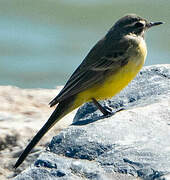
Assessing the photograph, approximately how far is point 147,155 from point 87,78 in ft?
7.92

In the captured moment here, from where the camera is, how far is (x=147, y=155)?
20.9 feet

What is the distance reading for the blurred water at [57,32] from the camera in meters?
13.4

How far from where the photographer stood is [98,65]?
28.9 ft

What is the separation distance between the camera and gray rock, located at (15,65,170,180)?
20.6 ft

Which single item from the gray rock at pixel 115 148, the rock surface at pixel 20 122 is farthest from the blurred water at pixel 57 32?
the gray rock at pixel 115 148

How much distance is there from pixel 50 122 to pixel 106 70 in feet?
3.61

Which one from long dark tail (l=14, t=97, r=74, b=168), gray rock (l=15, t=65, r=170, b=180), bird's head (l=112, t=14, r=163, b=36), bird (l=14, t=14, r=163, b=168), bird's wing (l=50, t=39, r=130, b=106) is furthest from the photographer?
bird's head (l=112, t=14, r=163, b=36)

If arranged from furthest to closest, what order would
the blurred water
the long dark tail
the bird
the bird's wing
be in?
the blurred water → the bird's wing → the bird → the long dark tail

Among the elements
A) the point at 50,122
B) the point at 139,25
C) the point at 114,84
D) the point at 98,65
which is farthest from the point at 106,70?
the point at 50,122

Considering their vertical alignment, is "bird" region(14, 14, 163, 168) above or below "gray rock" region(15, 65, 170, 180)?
above

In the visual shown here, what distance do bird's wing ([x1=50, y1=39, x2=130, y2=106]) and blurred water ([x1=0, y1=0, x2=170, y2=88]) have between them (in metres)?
4.12

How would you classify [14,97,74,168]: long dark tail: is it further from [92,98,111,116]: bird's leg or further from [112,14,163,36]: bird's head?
[112,14,163,36]: bird's head

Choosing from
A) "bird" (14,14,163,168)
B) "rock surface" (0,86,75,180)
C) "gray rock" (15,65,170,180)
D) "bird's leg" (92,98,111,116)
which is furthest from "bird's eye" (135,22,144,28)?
"gray rock" (15,65,170,180)

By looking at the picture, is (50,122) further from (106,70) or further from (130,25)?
(130,25)
